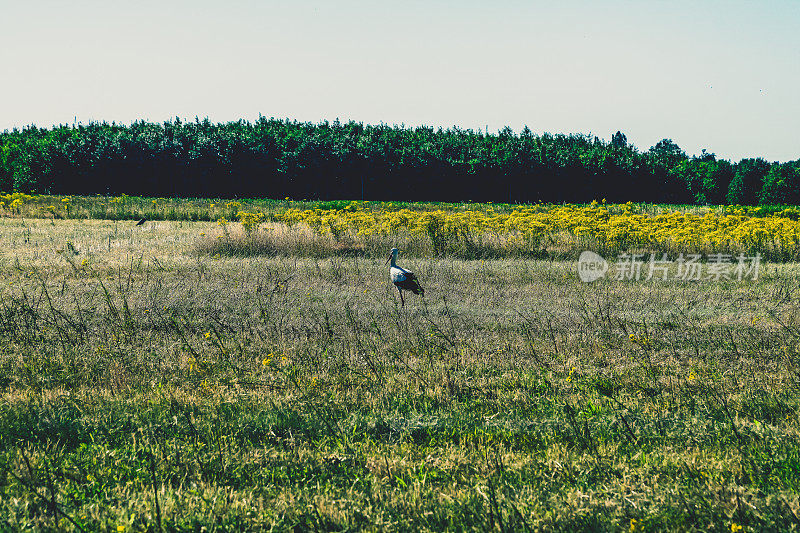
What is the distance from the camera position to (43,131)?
68.8 meters

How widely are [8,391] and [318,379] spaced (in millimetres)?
3079

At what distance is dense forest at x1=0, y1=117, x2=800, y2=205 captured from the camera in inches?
1984

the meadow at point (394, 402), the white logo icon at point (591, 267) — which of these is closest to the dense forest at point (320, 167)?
the white logo icon at point (591, 267)

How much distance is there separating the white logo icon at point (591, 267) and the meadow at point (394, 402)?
465mm

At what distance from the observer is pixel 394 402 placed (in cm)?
568

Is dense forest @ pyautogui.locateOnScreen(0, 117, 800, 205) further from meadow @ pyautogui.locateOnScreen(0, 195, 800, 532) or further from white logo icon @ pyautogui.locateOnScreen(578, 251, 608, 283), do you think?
meadow @ pyautogui.locateOnScreen(0, 195, 800, 532)

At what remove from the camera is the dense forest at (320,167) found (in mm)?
50406

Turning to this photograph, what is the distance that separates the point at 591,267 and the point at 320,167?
40933mm

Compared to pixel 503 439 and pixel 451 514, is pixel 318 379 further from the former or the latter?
pixel 451 514

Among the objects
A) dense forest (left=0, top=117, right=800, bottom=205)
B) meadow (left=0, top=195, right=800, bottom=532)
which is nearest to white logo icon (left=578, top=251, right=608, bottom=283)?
meadow (left=0, top=195, right=800, bottom=532)

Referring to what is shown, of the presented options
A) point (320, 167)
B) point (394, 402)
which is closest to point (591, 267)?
point (394, 402)

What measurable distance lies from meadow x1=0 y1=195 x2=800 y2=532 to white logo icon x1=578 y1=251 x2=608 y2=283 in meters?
0.47

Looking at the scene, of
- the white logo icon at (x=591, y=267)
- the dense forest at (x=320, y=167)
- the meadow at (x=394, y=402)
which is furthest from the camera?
the dense forest at (x=320, y=167)

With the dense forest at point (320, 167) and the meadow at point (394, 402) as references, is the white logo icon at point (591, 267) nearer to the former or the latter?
the meadow at point (394, 402)
